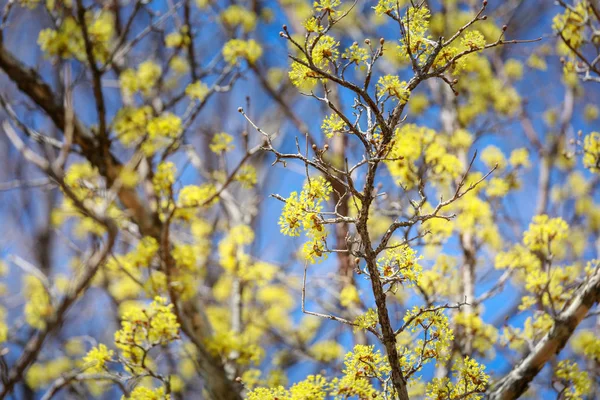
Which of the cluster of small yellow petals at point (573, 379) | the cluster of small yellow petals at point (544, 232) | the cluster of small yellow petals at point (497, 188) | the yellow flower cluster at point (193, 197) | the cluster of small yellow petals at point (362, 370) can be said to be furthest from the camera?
the cluster of small yellow petals at point (497, 188)

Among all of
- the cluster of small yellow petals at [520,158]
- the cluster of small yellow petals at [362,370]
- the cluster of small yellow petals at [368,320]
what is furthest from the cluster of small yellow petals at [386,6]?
the cluster of small yellow petals at [520,158]

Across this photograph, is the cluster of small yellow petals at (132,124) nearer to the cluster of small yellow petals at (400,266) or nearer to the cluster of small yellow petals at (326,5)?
the cluster of small yellow petals at (326,5)

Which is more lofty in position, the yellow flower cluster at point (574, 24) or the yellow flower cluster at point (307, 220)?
the yellow flower cluster at point (574, 24)

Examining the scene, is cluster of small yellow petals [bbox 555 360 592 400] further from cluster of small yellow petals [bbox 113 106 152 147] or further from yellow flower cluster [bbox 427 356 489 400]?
cluster of small yellow petals [bbox 113 106 152 147]

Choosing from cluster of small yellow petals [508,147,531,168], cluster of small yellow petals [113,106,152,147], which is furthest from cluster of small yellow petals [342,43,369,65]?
cluster of small yellow petals [508,147,531,168]

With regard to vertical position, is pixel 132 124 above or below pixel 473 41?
above

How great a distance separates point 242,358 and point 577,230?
17.4 ft

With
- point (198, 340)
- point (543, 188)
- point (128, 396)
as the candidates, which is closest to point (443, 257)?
point (198, 340)

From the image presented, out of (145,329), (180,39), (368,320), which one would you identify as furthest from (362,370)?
(180,39)

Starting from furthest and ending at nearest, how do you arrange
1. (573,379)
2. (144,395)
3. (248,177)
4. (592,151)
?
1. (248,177)
2. (592,151)
3. (573,379)
4. (144,395)

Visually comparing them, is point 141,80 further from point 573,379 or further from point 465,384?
point 573,379

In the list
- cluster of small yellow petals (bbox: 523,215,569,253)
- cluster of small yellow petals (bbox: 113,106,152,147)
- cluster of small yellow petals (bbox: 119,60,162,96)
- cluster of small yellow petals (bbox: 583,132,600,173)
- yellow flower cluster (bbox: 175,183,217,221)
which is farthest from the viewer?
cluster of small yellow petals (bbox: 119,60,162,96)

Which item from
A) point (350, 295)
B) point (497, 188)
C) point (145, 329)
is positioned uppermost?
point (497, 188)

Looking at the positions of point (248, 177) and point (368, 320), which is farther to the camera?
point (248, 177)
